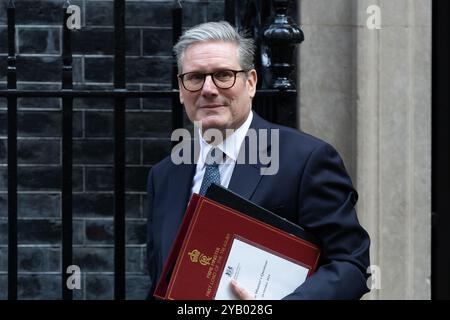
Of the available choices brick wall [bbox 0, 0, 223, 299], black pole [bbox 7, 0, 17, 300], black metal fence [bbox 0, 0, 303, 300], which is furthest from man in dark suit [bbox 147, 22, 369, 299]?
brick wall [bbox 0, 0, 223, 299]

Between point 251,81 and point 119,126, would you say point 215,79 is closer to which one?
point 251,81

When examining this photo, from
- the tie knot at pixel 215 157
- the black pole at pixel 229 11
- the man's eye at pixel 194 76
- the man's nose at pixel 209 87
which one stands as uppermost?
the black pole at pixel 229 11

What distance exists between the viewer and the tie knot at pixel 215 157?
3297 millimetres

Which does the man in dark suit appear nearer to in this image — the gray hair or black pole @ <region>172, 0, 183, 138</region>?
the gray hair

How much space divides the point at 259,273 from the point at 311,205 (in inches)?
9.8

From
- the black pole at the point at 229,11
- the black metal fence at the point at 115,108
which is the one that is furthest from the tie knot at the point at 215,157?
the black pole at the point at 229,11

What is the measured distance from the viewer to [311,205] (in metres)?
3.08

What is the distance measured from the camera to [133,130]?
5488 mm

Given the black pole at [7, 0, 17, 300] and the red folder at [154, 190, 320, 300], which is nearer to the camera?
the red folder at [154, 190, 320, 300]

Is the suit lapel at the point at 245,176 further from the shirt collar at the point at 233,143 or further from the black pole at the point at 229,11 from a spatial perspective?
the black pole at the point at 229,11

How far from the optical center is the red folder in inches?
120

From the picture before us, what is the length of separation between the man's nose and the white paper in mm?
459
